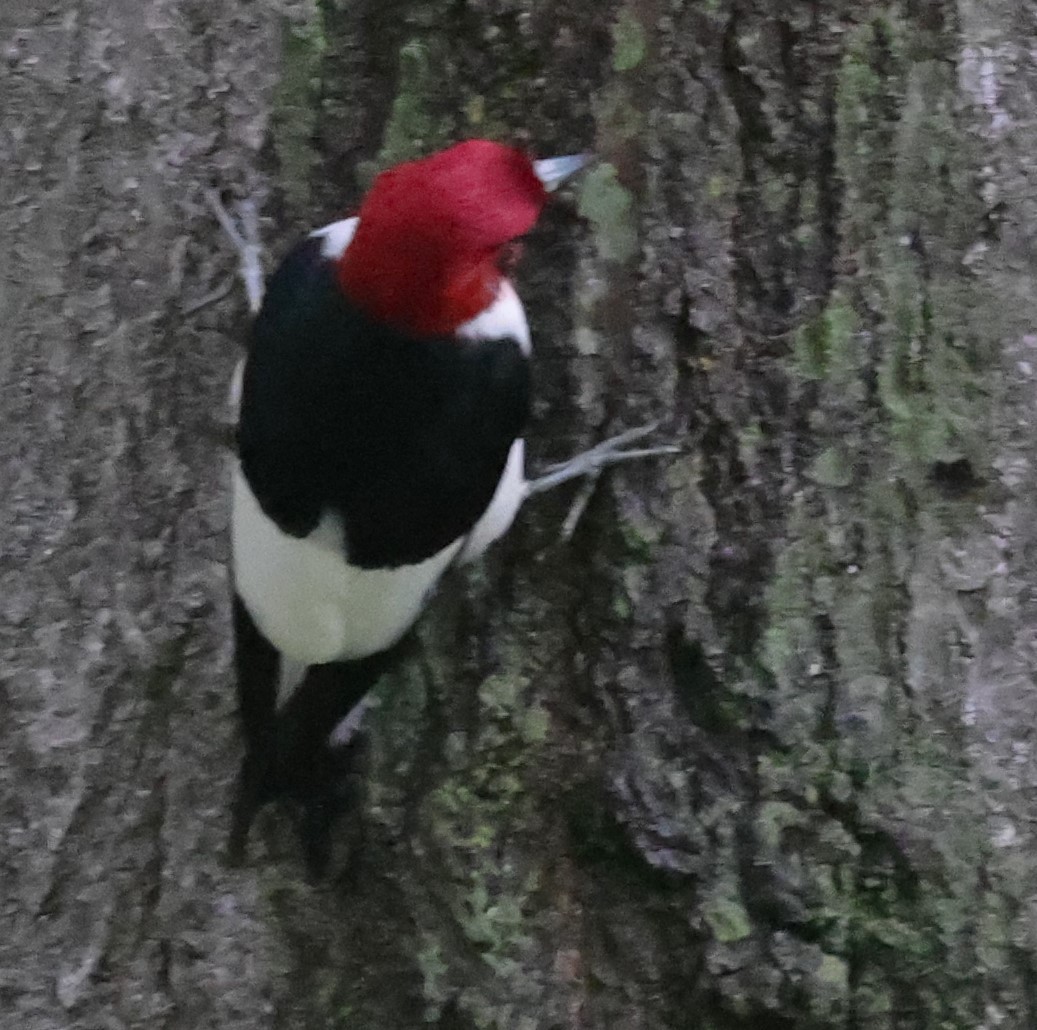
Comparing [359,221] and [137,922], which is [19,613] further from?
[359,221]

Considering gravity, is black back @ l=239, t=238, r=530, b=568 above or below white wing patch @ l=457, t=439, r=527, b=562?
above

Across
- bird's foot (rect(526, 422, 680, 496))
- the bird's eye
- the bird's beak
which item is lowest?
bird's foot (rect(526, 422, 680, 496))

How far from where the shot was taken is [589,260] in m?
0.89

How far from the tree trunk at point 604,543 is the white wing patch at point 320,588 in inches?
1.7

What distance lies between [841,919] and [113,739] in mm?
540

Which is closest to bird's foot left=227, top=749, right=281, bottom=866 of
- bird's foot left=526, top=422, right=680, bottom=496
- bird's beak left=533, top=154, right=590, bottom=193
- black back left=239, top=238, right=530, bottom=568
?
black back left=239, top=238, right=530, bottom=568

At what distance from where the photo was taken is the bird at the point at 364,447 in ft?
2.69

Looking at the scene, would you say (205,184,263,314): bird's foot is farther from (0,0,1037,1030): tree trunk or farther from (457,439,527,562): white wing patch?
(457,439,527,562): white wing patch

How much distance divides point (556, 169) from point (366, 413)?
20 cm

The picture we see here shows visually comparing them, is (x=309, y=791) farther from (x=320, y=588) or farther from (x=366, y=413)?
(x=366, y=413)

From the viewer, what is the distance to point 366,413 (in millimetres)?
860

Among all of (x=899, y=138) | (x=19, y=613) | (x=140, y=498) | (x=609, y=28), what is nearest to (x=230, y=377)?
(x=140, y=498)

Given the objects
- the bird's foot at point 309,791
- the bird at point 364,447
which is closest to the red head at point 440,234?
the bird at point 364,447

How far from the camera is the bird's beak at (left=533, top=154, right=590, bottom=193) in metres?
0.82
